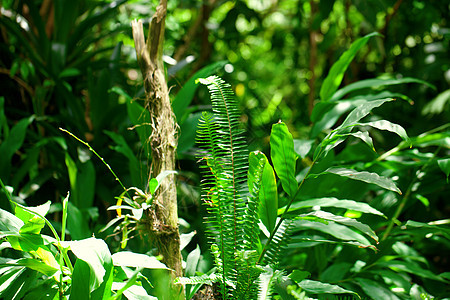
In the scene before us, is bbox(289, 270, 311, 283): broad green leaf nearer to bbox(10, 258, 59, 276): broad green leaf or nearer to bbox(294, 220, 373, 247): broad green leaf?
bbox(294, 220, 373, 247): broad green leaf

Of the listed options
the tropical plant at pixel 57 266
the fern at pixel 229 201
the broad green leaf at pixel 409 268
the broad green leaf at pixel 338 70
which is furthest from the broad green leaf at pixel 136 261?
the broad green leaf at pixel 338 70

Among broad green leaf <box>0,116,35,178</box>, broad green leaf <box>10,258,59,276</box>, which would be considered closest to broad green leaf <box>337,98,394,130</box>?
broad green leaf <box>10,258,59,276</box>

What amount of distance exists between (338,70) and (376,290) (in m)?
0.52

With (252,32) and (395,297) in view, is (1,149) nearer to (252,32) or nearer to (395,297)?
→ (395,297)

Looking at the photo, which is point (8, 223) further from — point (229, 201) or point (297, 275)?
point (297, 275)

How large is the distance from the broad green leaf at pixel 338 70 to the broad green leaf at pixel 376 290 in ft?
1.47

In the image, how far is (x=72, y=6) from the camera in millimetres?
1296

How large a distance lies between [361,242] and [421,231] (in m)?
0.22

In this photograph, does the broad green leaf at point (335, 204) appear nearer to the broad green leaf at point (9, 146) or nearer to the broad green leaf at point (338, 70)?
the broad green leaf at point (338, 70)

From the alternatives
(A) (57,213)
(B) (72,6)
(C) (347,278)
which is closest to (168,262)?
(C) (347,278)

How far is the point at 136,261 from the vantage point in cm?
55

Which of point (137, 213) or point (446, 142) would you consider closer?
point (137, 213)

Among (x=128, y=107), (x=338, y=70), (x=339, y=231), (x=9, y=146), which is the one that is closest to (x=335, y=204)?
(x=339, y=231)

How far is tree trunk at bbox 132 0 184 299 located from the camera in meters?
0.61
